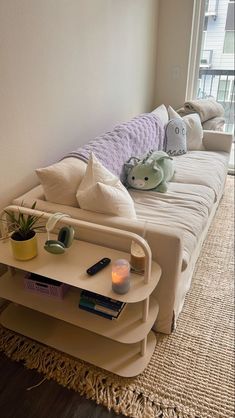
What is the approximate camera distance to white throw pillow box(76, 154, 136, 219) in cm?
145

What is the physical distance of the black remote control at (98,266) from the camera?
4.21 feet

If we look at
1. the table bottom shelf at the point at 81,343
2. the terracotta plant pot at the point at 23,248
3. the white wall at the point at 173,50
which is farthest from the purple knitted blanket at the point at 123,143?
the white wall at the point at 173,50

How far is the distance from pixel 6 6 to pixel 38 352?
164cm

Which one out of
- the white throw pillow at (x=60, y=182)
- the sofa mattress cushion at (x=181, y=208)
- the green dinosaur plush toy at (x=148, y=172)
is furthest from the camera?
the green dinosaur plush toy at (x=148, y=172)

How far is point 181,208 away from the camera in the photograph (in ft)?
6.36

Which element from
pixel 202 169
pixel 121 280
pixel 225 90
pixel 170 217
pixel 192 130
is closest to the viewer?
pixel 121 280

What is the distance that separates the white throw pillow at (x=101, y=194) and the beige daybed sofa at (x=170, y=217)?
4 cm

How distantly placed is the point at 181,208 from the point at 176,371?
3.02 ft

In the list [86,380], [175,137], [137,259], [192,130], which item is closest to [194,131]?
[192,130]

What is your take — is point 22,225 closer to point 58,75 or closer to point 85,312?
point 85,312

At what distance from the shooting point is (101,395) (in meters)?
1.32

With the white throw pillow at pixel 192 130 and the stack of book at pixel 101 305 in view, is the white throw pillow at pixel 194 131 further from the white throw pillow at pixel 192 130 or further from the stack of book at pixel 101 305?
the stack of book at pixel 101 305

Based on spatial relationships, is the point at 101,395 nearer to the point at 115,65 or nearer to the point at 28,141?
the point at 28,141

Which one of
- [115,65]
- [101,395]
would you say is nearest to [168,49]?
[115,65]
